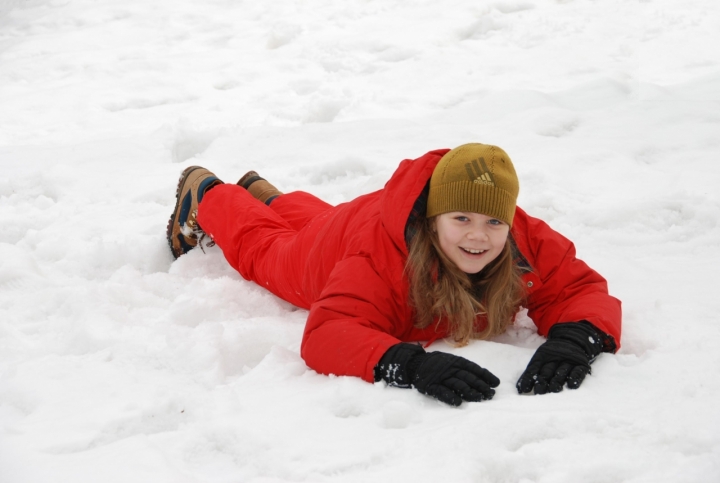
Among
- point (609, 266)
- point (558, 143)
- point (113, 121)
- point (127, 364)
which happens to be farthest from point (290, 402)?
point (113, 121)

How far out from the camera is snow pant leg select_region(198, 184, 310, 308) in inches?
107

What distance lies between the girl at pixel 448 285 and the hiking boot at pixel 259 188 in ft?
3.31

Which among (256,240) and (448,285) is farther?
(256,240)

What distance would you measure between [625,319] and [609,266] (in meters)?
0.48

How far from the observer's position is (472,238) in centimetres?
207

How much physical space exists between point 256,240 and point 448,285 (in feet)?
3.72

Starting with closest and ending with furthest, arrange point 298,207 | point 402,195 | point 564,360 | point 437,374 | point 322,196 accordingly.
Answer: point 437,374 < point 564,360 < point 402,195 < point 298,207 < point 322,196

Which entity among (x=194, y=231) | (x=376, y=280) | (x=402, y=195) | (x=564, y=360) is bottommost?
(x=194, y=231)

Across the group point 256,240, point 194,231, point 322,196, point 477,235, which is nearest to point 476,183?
point 477,235

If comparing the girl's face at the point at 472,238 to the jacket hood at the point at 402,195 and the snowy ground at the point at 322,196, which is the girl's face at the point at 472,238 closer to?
the jacket hood at the point at 402,195

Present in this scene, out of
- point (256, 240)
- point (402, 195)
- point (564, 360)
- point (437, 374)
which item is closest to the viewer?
point (437, 374)

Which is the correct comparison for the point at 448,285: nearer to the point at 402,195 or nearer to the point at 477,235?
the point at 477,235

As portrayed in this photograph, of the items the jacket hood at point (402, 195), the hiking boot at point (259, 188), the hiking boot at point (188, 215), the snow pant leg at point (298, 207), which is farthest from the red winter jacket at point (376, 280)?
the hiking boot at point (259, 188)

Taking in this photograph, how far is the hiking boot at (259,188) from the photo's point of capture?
3416 millimetres
